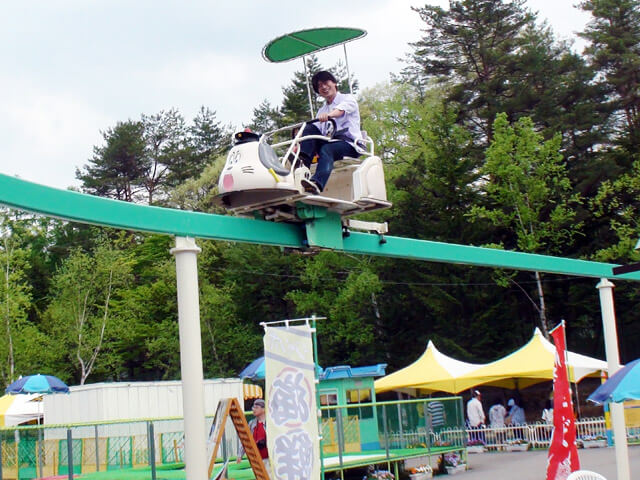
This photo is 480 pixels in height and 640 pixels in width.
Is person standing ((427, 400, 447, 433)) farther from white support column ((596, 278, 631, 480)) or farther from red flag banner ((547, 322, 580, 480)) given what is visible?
red flag banner ((547, 322, 580, 480))

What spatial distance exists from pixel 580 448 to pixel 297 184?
20397 millimetres

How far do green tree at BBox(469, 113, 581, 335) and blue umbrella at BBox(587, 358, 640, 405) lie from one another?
27.0 meters

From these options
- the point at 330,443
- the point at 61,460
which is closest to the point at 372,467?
the point at 330,443

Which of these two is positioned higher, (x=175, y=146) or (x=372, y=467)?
(x=175, y=146)

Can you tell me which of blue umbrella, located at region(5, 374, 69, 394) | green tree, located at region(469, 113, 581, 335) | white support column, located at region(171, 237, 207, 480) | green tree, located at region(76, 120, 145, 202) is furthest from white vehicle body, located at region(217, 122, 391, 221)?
green tree, located at region(76, 120, 145, 202)

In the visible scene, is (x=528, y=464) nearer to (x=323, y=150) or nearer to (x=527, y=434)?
(x=527, y=434)

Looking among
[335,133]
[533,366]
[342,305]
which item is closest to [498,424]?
[533,366]

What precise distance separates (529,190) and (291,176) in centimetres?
3152

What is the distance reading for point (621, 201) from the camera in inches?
1578

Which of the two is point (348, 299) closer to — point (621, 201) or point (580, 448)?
point (621, 201)

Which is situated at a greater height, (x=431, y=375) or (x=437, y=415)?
(x=431, y=375)

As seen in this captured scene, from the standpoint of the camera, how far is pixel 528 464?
870 inches

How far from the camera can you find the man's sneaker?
8.43 meters

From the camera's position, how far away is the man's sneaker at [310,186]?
8430mm
